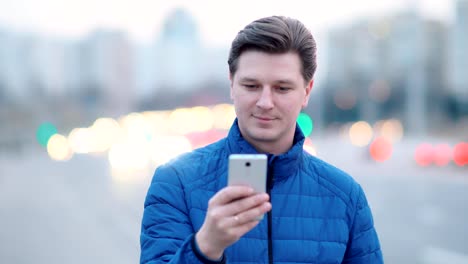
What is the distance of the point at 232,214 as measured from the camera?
5.78 ft

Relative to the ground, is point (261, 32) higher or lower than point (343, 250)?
higher

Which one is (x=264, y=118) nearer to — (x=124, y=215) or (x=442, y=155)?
(x=124, y=215)

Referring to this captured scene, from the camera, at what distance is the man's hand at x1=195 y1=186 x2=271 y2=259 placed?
1758mm

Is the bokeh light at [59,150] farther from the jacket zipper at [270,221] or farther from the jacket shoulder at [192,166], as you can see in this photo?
the jacket zipper at [270,221]

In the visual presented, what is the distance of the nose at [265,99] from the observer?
6.95 ft

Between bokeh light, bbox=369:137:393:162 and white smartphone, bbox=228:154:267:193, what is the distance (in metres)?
25.8

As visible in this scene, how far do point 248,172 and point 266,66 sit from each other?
1.37ft

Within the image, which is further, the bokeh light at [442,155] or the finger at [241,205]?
the bokeh light at [442,155]

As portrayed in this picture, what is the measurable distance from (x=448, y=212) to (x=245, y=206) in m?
13.4

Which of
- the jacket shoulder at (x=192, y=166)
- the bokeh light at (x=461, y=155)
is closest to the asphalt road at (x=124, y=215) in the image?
the bokeh light at (x=461, y=155)

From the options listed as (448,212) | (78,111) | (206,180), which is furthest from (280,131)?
(78,111)

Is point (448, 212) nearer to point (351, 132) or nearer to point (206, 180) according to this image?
point (206, 180)

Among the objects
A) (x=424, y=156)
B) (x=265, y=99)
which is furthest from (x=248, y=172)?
(x=424, y=156)

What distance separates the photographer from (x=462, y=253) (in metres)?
10.1
